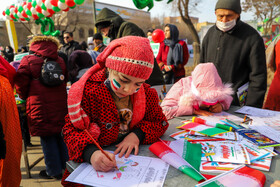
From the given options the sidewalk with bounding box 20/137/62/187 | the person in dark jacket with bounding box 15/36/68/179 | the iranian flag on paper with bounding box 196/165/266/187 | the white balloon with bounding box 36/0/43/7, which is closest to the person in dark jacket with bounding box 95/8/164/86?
the person in dark jacket with bounding box 15/36/68/179

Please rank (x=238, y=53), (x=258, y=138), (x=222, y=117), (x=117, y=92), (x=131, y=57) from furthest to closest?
(x=238, y=53)
(x=222, y=117)
(x=258, y=138)
(x=117, y=92)
(x=131, y=57)

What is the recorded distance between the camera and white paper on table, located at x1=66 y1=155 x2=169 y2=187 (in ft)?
2.75

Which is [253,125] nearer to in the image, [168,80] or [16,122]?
[16,122]

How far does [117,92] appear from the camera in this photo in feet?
3.55

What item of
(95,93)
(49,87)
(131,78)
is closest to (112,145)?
(95,93)

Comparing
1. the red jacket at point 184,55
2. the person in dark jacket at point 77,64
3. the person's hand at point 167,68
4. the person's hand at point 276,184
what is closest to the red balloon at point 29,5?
the person in dark jacket at point 77,64

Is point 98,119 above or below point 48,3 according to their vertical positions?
below

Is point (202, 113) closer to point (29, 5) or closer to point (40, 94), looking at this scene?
point (40, 94)

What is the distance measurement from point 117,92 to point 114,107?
0.09 metres

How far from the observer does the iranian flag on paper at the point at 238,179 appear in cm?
81

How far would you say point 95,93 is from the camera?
3.52ft

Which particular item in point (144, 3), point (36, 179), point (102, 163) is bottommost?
point (36, 179)

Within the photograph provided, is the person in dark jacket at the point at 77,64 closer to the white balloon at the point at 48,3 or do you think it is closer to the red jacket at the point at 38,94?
the red jacket at the point at 38,94

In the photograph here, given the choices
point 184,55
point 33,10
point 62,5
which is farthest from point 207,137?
point 33,10
